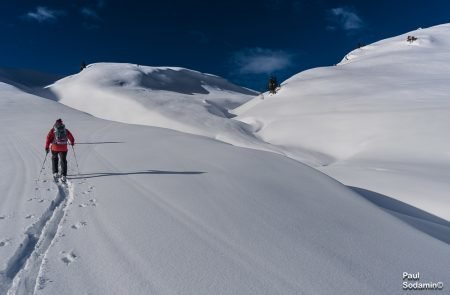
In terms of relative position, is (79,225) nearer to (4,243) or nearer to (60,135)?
(4,243)

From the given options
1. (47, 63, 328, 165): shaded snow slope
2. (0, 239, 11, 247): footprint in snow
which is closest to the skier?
(0, 239, 11, 247): footprint in snow

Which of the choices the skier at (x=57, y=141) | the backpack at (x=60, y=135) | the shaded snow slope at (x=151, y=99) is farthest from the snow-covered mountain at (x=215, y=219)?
the shaded snow slope at (x=151, y=99)

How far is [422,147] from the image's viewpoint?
16094 millimetres

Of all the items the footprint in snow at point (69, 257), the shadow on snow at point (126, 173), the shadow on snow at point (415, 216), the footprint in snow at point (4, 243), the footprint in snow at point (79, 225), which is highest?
the shadow on snow at point (126, 173)

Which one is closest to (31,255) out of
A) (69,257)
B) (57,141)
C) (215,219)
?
(69,257)

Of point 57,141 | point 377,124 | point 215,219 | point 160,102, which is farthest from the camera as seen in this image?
point 160,102

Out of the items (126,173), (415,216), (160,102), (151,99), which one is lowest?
(415,216)

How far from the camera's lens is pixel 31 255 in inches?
150

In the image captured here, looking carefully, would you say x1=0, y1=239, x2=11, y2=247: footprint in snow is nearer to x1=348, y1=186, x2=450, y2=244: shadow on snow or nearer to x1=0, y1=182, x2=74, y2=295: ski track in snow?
x1=0, y1=182, x2=74, y2=295: ski track in snow

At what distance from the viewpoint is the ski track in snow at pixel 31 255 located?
3234mm

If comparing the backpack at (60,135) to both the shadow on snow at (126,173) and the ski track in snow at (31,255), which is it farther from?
the ski track in snow at (31,255)

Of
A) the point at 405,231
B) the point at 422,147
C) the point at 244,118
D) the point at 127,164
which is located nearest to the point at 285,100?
the point at 244,118

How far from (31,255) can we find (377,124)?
69.2 ft

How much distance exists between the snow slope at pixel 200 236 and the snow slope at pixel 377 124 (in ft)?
14.8
